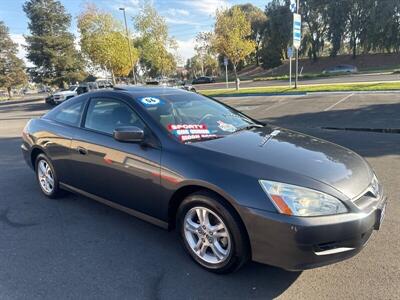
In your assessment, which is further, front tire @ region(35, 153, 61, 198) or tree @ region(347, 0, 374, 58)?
tree @ region(347, 0, 374, 58)

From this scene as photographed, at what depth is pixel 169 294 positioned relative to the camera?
2654 mm

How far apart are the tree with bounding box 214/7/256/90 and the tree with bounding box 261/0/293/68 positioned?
33526 millimetres

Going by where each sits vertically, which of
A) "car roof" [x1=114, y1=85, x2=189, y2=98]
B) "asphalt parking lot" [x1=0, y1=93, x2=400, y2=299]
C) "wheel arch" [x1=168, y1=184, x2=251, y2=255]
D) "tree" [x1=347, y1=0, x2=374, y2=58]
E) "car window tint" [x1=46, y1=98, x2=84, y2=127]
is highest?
"tree" [x1=347, y1=0, x2=374, y2=58]

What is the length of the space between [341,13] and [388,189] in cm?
5461

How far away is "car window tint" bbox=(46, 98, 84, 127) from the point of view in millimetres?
4223

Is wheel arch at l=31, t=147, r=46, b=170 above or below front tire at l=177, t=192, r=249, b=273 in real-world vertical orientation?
above

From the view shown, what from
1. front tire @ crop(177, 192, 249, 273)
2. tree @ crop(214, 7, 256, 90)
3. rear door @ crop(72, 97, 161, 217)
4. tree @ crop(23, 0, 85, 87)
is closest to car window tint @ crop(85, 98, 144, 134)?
rear door @ crop(72, 97, 161, 217)

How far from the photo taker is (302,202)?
246 cm

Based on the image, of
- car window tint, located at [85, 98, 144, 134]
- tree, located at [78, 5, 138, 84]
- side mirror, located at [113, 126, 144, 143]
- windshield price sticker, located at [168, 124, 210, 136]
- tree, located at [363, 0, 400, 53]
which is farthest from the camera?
tree, located at [363, 0, 400, 53]

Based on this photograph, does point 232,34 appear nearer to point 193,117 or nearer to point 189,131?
point 193,117

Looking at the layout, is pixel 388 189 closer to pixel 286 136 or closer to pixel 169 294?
Result: pixel 286 136

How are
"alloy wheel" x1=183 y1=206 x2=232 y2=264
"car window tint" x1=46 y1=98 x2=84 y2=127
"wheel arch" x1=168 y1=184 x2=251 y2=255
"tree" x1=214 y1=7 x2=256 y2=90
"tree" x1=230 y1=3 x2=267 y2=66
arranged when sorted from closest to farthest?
"wheel arch" x1=168 y1=184 x2=251 y2=255 → "alloy wheel" x1=183 y1=206 x2=232 y2=264 → "car window tint" x1=46 y1=98 x2=84 y2=127 → "tree" x1=214 y1=7 x2=256 y2=90 → "tree" x1=230 y1=3 x2=267 y2=66

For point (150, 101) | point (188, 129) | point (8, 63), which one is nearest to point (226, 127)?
point (188, 129)

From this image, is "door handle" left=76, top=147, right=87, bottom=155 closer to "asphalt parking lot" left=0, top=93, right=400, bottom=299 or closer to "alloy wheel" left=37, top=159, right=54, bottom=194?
"asphalt parking lot" left=0, top=93, right=400, bottom=299
